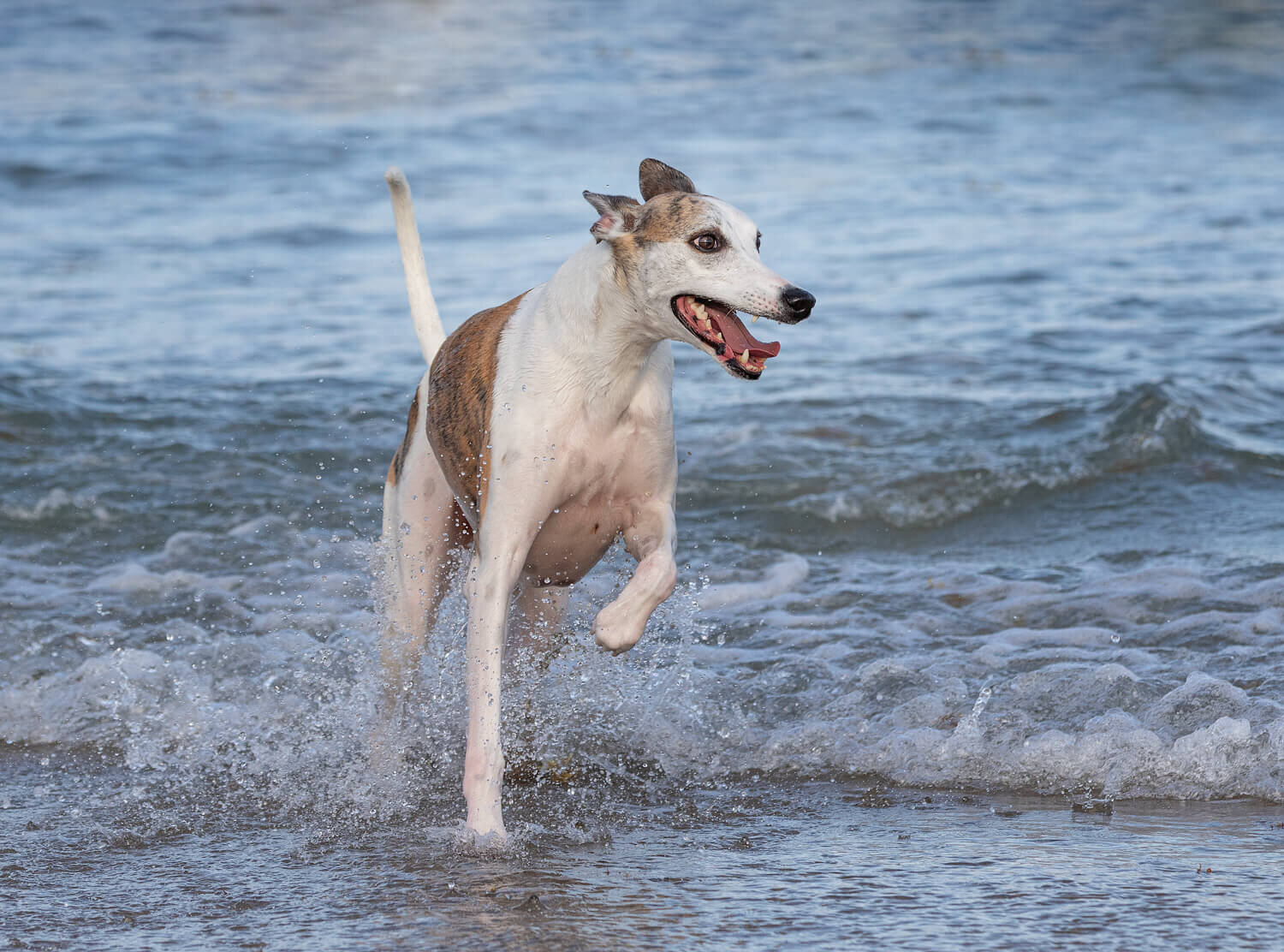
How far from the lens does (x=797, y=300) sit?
13.5ft

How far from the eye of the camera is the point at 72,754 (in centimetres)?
569

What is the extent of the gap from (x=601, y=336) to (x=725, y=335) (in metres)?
0.43

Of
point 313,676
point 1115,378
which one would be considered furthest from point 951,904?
point 1115,378

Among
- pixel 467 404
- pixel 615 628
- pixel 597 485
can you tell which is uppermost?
pixel 467 404

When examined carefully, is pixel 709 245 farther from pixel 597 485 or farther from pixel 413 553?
pixel 413 553

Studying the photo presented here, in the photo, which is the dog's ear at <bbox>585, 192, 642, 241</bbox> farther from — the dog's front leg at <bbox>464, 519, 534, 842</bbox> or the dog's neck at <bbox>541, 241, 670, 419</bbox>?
the dog's front leg at <bbox>464, 519, 534, 842</bbox>

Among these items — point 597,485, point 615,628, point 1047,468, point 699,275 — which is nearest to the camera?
point 699,275

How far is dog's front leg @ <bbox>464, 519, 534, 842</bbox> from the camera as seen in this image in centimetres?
443

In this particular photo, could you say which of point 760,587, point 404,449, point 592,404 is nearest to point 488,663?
point 592,404

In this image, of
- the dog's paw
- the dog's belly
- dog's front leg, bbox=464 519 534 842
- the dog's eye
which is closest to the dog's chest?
the dog's belly

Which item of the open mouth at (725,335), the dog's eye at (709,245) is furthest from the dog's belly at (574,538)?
the dog's eye at (709,245)

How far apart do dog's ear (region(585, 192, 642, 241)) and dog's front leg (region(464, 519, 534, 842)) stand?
33.9 inches

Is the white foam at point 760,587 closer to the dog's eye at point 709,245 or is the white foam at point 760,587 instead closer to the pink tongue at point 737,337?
the pink tongue at point 737,337

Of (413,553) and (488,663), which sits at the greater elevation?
(413,553)
